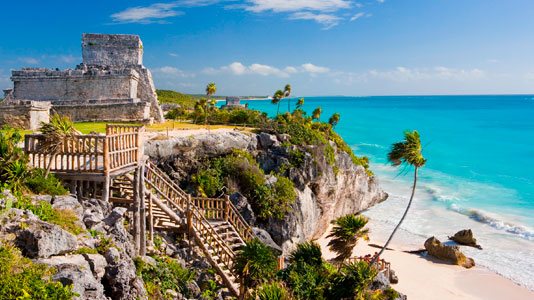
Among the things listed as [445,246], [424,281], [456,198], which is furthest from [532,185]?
[424,281]

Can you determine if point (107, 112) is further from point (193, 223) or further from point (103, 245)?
point (103, 245)

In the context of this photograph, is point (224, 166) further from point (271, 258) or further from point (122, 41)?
point (122, 41)

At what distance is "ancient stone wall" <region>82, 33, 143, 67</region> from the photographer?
3369 cm

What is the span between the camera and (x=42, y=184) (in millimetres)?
11719

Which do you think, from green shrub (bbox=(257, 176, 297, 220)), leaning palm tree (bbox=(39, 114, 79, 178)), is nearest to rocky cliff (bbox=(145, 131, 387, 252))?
green shrub (bbox=(257, 176, 297, 220))

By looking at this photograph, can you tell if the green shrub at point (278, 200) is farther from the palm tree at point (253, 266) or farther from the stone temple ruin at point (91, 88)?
the stone temple ruin at point (91, 88)

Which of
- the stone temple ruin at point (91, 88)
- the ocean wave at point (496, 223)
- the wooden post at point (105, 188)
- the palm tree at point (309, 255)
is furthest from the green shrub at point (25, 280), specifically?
the ocean wave at point (496, 223)

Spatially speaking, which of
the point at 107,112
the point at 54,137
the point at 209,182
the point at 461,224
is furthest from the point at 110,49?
the point at 461,224

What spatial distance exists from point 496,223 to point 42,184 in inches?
1487

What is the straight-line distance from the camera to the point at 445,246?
98.3 feet

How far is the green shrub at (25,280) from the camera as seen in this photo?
723 cm

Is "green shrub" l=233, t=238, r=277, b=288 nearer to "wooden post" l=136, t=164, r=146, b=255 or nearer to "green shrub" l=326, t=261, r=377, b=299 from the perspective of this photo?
"green shrub" l=326, t=261, r=377, b=299

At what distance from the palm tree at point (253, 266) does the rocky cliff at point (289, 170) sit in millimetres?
8607

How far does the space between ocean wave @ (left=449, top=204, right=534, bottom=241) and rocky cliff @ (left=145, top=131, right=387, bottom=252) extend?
41.7 feet
